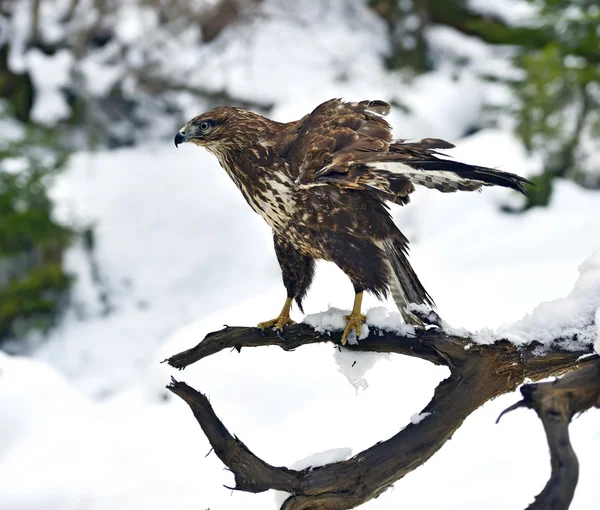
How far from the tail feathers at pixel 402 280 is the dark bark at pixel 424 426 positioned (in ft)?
0.67

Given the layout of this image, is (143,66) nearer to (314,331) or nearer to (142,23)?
(142,23)

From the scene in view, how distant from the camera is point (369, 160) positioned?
2.58m

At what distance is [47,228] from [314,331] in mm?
6394

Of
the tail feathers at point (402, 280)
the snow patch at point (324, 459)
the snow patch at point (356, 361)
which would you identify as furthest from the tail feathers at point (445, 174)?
the snow patch at point (324, 459)

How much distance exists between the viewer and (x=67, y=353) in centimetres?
861

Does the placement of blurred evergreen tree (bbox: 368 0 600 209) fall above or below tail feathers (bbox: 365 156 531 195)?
above

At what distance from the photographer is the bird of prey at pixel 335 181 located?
8.61ft

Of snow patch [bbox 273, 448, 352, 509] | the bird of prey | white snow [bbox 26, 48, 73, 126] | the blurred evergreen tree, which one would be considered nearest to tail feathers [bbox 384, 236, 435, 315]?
the bird of prey

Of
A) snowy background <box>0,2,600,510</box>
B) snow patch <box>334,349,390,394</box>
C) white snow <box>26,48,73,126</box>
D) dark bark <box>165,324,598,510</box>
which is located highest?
white snow <box>26,48,73,126</box>

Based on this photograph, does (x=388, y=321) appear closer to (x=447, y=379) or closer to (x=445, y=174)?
(x=447, y=379)

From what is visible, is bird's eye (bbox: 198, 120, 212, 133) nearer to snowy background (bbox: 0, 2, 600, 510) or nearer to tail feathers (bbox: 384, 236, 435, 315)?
tail feathers (bbox: 384, 236, 435, 315)

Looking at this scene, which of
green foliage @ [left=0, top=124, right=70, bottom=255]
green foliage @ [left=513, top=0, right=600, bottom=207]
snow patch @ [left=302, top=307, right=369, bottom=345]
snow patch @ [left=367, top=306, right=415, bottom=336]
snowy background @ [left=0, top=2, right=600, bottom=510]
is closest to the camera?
snow patch @ [left=367, top=306, right=415, bottom=336]

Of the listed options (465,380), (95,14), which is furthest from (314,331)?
(95,14)

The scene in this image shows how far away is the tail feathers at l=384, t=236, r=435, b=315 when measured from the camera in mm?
2875
